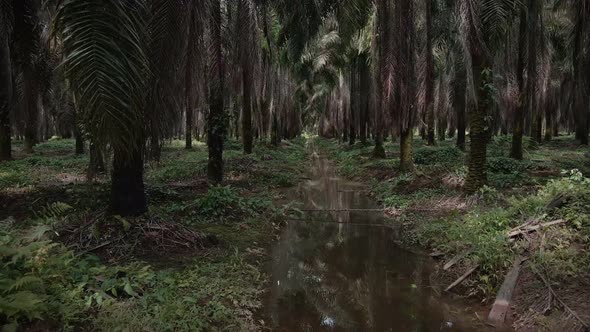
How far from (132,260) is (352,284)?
131 inches

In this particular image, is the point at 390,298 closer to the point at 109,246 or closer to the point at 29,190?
the point at 109,246

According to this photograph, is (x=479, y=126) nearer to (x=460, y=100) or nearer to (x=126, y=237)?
(x=126, y=237)

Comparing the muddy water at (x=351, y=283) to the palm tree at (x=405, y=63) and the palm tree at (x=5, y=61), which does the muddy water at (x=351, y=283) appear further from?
the palm tree at (x=5, y=61)

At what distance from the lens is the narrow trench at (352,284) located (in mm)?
5289

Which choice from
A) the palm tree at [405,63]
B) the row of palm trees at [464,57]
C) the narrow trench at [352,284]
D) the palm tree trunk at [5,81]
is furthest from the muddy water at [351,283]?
the palm tree trunk at [5,81]

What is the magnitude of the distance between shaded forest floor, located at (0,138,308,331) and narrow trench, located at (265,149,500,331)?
0.41m

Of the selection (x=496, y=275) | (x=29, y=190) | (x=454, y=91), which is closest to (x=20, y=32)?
(x=29, y=190)

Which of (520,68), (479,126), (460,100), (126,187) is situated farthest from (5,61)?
(460,100)

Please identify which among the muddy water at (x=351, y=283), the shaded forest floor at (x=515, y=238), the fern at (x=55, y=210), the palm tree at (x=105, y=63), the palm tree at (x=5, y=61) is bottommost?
the muddy water at (x=351, y=283)

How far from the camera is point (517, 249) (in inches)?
244

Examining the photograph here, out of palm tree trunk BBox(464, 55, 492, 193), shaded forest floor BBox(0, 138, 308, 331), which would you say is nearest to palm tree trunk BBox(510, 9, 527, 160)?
palm tree trunk BBox(464, 55, 492, 193)

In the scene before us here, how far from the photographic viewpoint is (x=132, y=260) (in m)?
6.19

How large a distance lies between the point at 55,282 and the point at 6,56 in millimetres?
10279

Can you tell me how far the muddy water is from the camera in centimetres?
529
